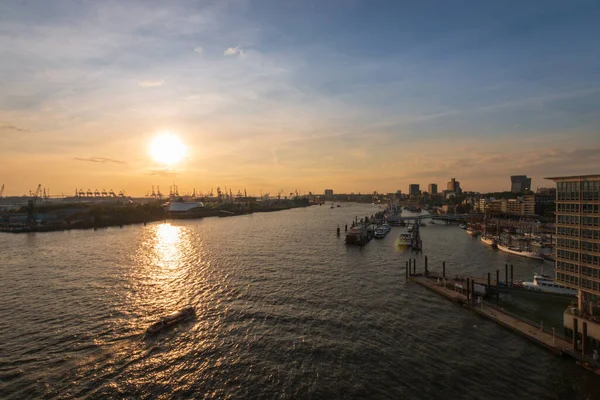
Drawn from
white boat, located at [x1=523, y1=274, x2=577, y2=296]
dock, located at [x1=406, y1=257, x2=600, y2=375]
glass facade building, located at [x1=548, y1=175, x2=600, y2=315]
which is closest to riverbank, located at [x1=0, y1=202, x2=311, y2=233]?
dock, located at [x1=406, y1=257, x2=600, y2=375]

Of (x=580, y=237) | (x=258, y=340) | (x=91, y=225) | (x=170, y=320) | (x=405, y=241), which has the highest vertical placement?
(x=580, y=237)

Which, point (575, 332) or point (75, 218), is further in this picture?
point (75, 218)

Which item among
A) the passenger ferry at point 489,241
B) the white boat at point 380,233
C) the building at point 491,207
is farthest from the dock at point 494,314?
the building at point 491,207

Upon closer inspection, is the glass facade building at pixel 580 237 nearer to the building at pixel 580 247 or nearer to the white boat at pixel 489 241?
the building at pixel 580 247

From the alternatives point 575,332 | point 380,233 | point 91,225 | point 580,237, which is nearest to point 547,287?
point 580,237

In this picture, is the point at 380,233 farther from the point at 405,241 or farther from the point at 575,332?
the point at 575,332

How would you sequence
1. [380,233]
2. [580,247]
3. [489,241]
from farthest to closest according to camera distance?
[380,233] → [489,241] → [580,247]

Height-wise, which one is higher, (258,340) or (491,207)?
(491,207)
